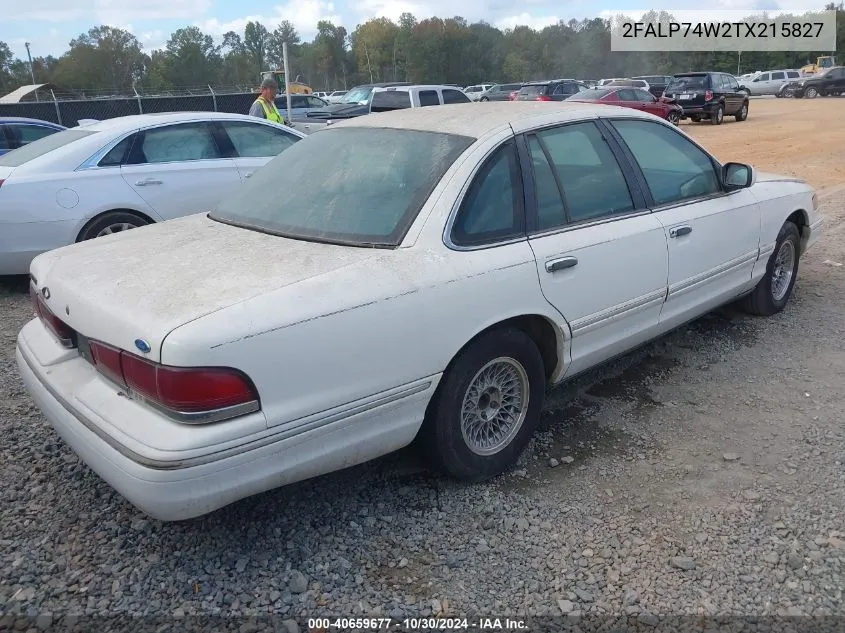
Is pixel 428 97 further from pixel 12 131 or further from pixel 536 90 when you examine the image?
pixel 536 90

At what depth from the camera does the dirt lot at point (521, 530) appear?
8.47 feet

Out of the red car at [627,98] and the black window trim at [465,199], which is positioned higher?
the black window trim at [465,199]

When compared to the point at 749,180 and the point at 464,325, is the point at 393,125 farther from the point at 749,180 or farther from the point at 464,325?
the point at 749,180

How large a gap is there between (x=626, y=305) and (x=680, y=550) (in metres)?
1.29

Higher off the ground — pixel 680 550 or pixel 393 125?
pixel 393 125

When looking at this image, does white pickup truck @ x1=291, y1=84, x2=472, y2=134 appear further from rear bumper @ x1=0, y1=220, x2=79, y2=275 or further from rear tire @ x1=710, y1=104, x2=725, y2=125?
rear tire @ x1=710, y1=104, x2=725, y2=125

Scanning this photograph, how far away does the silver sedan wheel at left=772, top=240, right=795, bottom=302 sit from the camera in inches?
206

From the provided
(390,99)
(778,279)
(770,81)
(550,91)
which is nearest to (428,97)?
(390,99)

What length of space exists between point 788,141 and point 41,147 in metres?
17.0

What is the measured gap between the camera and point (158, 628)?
2453 mm

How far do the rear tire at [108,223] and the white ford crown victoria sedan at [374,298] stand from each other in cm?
284

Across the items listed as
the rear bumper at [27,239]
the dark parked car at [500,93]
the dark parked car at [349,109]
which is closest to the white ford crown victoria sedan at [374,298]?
the rear bumper at [27,239]

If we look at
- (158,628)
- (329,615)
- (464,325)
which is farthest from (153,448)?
(464,325)

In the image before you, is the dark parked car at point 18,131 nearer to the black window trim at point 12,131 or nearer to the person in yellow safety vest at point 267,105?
the black window trim at point 12,131
